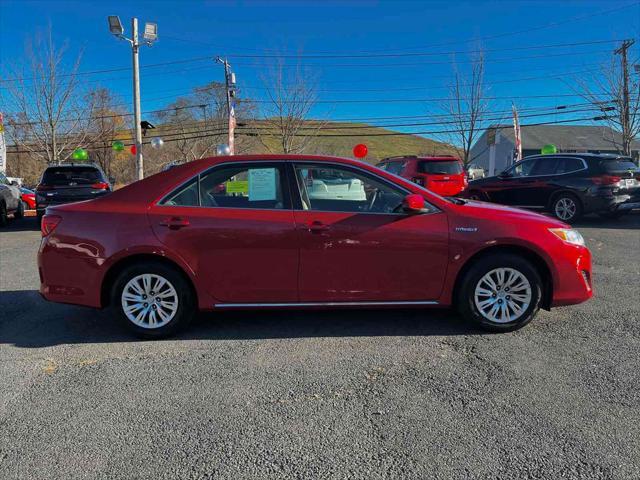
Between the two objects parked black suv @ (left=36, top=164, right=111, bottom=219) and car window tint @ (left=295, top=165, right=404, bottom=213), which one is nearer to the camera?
car window tint @ (left=295, top=165, right=404, bottom=213)

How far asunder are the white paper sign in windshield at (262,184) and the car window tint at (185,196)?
1.61 feet

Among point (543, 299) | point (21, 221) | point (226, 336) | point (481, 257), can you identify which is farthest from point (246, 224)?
point (21, 221)

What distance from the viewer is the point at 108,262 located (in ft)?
13.3

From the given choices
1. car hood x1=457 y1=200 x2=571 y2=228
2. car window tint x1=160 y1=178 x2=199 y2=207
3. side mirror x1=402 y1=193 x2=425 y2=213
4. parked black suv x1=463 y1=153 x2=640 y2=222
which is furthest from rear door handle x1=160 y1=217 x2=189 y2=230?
parked black suv x1=463 y1=153 x2=640 y2=222

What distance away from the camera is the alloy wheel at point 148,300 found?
4109mm

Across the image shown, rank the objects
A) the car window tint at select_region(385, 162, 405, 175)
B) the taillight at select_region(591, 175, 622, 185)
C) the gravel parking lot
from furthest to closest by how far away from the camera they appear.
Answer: the car window tint at select_region(385, 162, 405, 175), the taillight at select_region(591, 175, 622, 185), the gravel parking lot

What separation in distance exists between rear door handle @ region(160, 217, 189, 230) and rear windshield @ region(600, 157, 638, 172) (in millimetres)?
10488

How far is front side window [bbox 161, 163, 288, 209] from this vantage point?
4.17 meters

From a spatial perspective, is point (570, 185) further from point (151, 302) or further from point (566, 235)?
point (151, 302)

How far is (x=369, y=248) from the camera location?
4051 mm

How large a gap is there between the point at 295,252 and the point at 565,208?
9.68m

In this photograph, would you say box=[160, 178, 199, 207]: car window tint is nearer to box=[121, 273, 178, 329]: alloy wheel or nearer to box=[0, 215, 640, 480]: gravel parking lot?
box=[121, 273, 178, 329]: alloy wheel

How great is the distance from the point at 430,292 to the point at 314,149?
33.5 meters

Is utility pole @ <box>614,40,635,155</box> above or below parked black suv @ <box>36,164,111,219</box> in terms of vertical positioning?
above
